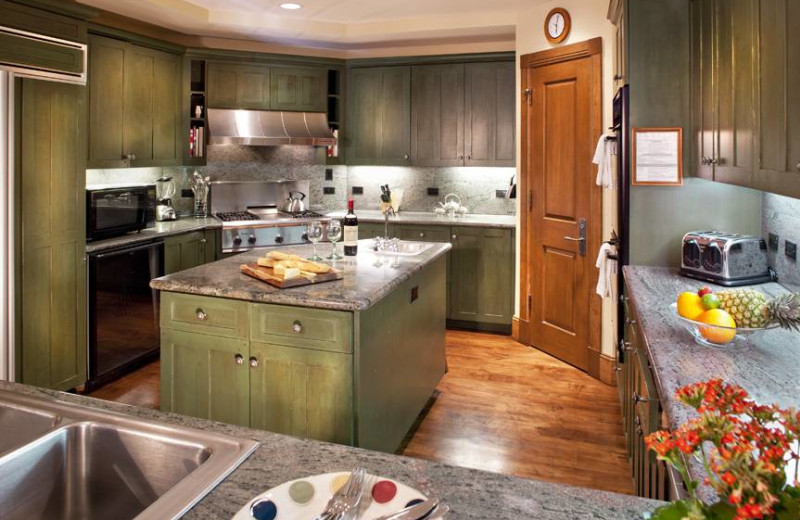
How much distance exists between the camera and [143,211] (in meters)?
4.67

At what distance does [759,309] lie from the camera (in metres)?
1.96

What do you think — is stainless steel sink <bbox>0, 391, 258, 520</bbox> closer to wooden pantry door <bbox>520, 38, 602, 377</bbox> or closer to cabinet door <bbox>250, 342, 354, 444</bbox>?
cabinet door <bbox>250, 342, 354, 444</bbox>

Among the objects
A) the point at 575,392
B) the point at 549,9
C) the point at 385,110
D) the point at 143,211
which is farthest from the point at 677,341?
the point at 385,110

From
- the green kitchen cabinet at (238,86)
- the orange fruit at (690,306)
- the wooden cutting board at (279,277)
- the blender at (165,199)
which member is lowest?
the orange fruit at (690,306)

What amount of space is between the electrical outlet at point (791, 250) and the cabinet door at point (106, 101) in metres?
4.26

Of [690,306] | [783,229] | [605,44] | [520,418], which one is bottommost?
[520,418]

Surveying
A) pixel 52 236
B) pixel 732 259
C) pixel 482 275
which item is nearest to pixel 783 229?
pixel 732 259

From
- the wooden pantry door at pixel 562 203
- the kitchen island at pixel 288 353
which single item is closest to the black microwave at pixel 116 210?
the kitchen island at pixel 288 353

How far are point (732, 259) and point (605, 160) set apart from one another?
1.28 metres

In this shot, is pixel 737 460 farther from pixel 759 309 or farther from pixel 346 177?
pixel 346 177

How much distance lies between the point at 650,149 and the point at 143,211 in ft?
11.7

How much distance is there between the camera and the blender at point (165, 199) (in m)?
5.34

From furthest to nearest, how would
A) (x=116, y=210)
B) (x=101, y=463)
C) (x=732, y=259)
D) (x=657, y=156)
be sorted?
(x=116, y=210), (x=657, y=156), (x=732, y=259), (x=101, y=463)

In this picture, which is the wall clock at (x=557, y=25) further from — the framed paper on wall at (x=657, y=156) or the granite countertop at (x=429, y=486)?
the granite countertop at (x=429, y=486)
